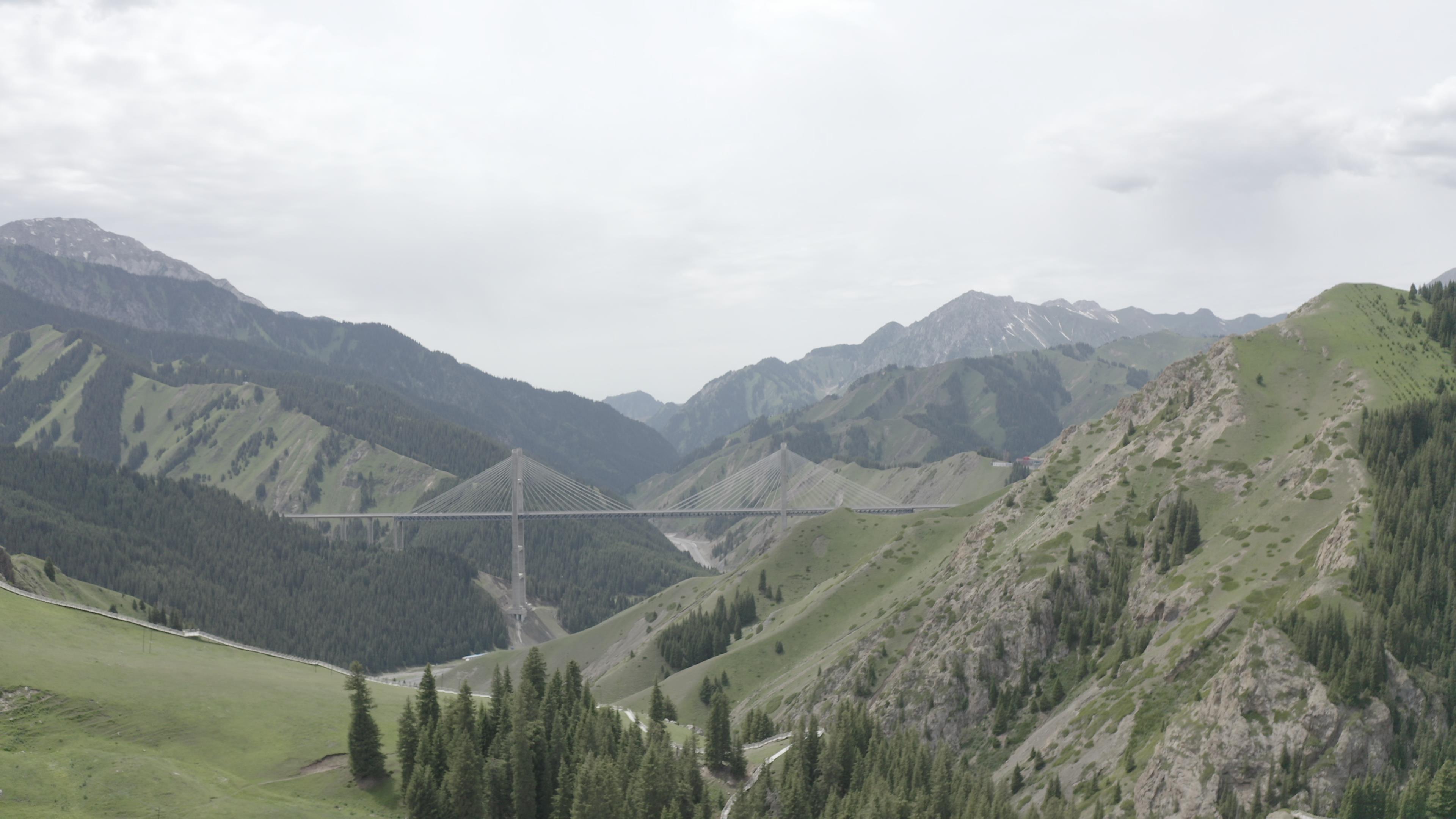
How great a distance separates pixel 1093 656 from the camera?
428 feet

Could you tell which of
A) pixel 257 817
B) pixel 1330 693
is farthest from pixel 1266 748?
pixel 257 817

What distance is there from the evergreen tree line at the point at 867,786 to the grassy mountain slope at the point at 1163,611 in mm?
10932

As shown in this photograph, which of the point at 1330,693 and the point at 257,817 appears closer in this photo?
the point at 257,817

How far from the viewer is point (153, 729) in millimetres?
81312

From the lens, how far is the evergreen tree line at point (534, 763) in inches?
3019

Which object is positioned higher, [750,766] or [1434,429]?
[1434,429]

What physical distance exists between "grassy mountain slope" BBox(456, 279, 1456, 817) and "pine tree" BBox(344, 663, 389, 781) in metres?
66.3

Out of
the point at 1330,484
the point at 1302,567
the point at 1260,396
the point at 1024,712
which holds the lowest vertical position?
the point at 1024,712

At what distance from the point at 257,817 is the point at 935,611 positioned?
113796 mm

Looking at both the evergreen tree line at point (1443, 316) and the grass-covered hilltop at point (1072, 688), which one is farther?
the evergreen tree line at point (1443, 316)

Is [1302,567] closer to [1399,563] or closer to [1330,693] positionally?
[1399,563]

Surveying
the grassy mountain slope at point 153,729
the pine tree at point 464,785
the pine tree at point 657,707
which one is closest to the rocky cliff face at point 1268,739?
the pine tree at point 657,707

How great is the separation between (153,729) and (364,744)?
58.6 feet

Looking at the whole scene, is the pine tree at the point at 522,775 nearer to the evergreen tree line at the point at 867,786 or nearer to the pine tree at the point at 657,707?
the evergreen tree line at the point at 867,786
